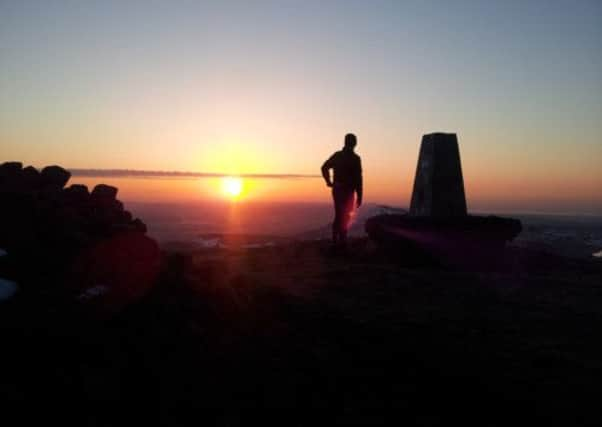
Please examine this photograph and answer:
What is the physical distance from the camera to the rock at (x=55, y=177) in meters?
7.71

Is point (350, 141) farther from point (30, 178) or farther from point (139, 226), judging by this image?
point (30, 178)

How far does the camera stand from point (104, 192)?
26.1ft

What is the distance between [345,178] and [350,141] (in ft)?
2.81

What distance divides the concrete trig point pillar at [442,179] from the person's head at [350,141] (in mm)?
2300

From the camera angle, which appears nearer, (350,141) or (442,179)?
(350,141)

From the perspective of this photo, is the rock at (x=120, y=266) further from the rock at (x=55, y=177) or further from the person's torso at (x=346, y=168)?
the person's torso at (x=346, y=168)

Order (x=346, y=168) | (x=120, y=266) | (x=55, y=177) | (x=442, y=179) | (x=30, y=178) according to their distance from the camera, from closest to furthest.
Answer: (x=120, y=266), (x=30, y=178), (x=55, y=177), (x=346, y=168), (x=442, y=179)

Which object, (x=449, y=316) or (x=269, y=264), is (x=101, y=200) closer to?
(x=269, y=264)

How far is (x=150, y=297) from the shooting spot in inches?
213

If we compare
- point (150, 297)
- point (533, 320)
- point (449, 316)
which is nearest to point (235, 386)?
point (150, 297)

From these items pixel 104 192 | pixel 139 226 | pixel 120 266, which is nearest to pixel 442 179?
pixel 139 226

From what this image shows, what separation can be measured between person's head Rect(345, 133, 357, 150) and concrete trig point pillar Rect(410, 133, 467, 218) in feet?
7.55

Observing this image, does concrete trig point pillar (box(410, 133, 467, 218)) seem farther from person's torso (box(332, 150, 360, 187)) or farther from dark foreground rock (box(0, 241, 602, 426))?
dark foreground rock (box(0, 241, 602, 426))

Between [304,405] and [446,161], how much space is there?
9.48m
